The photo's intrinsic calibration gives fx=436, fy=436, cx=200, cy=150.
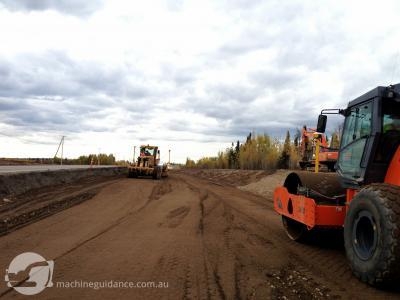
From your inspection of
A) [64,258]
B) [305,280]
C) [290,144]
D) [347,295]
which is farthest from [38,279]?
[290,144]

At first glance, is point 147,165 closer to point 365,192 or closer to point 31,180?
point 31,180

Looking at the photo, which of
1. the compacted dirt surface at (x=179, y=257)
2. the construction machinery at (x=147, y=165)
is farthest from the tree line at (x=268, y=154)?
the compacted dirt surface at (x=179, y=257)

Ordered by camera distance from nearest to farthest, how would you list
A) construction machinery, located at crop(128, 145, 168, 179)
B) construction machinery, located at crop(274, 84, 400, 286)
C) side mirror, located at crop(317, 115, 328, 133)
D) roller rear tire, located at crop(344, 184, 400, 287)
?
roller rear tire, located at crop(344, 184, 400, 287) → construction machinery, located at crop(274, 84, 400, 286) → side mirror, located at crop(317, 115, 328, 133) → construction machinery, located at crop(128, 145, 168, 179)

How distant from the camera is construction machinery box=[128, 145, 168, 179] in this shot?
34.8 metres

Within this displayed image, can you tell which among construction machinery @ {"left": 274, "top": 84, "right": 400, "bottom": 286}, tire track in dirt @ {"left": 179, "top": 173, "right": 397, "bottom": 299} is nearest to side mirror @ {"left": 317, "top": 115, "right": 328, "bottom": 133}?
construction machinery @ {"left": 274, "top": 84, "right": 400, "bottom": 286}

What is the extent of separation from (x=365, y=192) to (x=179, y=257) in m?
3.28

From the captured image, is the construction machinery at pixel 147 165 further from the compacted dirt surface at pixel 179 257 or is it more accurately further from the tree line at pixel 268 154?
the compacted dirt surface at pixel 179 257

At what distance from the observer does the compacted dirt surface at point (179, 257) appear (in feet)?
18.9

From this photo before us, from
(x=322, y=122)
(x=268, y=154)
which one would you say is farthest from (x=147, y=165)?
(x=322, y=122)

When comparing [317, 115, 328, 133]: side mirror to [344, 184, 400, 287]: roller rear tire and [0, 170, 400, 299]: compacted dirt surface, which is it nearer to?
[344, 184, 400, 287]: roller rear tire

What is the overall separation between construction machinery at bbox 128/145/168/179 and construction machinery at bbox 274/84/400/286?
2566 cm

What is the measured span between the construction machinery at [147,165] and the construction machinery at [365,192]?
84.2 feet

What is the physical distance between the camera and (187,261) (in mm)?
7324

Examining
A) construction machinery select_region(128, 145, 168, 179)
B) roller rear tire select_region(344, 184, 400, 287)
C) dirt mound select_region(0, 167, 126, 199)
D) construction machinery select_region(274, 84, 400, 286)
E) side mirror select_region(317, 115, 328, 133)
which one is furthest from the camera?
construction machinery select_region(128, 145, 168, 179)
